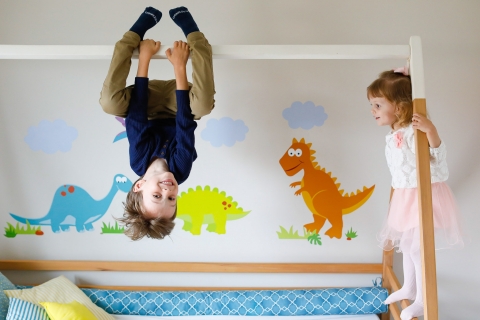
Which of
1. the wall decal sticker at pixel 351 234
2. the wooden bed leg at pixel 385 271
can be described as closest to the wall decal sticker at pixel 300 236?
the wall decal sticker at pixel 351 234

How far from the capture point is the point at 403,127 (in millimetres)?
1714

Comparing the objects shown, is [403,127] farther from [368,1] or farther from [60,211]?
[60,211]

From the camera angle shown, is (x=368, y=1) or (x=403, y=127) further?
(x=368, y=1)

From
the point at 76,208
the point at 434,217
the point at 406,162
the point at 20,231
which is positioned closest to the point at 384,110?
the point at 406,162

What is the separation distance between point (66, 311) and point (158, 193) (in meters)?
0.73

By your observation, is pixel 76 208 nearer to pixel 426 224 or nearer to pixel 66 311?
pixel 66 311

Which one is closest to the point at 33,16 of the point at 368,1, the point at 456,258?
the point at 368,1

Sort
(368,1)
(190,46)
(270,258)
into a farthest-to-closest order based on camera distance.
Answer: (270,258) < (368,1) < (190,46)

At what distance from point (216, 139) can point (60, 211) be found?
2.86ft

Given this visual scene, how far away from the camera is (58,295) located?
2113 millimetres

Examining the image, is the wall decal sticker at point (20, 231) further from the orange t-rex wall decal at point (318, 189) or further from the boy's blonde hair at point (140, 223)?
the orange t-rex wall decal at point (318, 189)

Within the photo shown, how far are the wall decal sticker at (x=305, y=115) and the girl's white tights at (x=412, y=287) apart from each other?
2.39 feet

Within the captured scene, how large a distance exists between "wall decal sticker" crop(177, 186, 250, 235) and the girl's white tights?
2.55 feet

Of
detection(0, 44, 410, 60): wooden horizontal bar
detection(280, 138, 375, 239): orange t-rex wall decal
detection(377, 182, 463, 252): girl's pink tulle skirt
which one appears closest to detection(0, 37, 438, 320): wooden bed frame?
detection(0, 44, 410, 60): wooden horizontal bar
